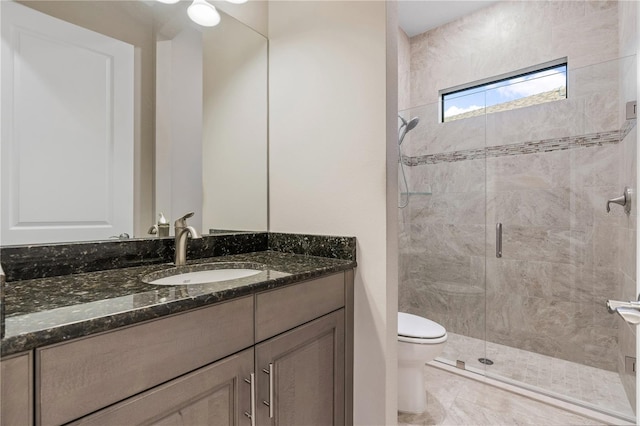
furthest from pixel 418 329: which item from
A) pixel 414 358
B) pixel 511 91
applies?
pixel 511 91

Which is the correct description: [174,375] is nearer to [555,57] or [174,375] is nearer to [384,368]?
[384,368]

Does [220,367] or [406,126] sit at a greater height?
[406,126]

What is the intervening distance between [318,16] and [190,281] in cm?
127

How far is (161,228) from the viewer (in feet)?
4.22

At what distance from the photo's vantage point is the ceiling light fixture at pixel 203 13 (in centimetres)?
141

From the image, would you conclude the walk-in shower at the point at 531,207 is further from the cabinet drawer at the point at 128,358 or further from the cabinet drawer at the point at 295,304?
the cabinet drawer at the point at 128,358

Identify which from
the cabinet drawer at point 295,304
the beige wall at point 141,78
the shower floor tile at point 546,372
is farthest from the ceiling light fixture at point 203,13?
the shower floor tile at point 546,372

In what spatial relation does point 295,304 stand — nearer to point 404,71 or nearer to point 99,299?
point 99,299

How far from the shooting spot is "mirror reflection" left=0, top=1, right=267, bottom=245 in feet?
3.17

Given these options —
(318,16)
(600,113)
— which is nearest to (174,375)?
(318,16)

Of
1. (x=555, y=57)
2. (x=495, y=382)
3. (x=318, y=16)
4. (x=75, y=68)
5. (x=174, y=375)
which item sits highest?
(x=555, y=57)

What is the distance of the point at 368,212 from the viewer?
1.32 meters

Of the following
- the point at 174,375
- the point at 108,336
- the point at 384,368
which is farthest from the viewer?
the point at 384,368

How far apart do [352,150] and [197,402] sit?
1029 millimetres
